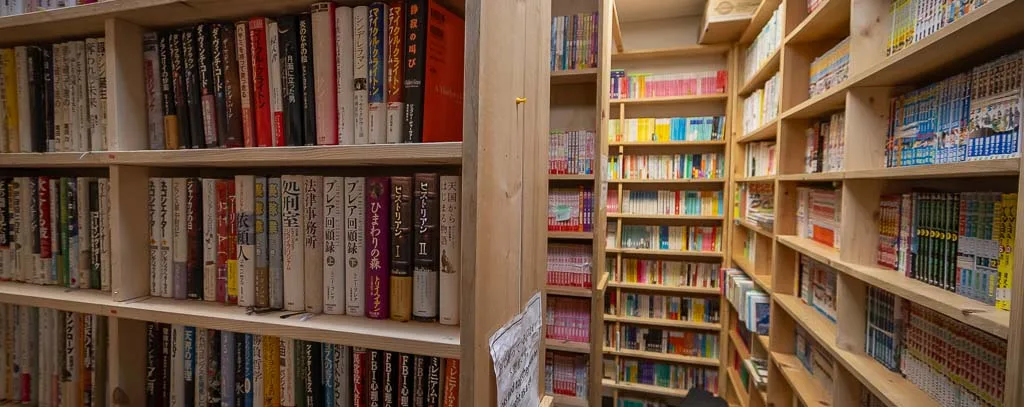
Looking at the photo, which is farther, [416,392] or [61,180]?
[61,180]

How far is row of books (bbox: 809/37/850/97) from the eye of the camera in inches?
60.4

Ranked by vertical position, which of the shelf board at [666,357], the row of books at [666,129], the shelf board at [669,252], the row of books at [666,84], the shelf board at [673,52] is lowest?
the shelf board at [666,357]

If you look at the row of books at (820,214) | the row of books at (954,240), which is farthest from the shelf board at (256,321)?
the row of books at (820,214)

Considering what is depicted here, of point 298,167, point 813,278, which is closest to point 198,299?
point 298,167

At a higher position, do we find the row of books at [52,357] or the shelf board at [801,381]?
the row of books at [52,357]

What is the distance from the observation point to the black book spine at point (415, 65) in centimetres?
75

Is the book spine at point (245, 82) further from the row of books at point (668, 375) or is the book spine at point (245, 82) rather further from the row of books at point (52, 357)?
the row of books at point (668, 375)

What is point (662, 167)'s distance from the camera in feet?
10.1

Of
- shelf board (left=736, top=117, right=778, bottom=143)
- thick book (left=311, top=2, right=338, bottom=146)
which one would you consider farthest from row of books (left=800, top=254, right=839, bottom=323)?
thick book (left=311, top=2, right=338, bottom=146)

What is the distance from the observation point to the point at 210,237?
95 cm

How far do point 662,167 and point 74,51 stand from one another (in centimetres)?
302

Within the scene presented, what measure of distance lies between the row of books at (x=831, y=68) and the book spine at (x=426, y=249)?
149 centimetres

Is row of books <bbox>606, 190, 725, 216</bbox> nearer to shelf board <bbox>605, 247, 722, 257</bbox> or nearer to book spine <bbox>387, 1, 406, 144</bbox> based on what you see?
shelf board <bbox>605, 247, 722, 257</bbox>

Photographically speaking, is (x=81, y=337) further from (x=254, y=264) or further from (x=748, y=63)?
(x=748, y=63)
